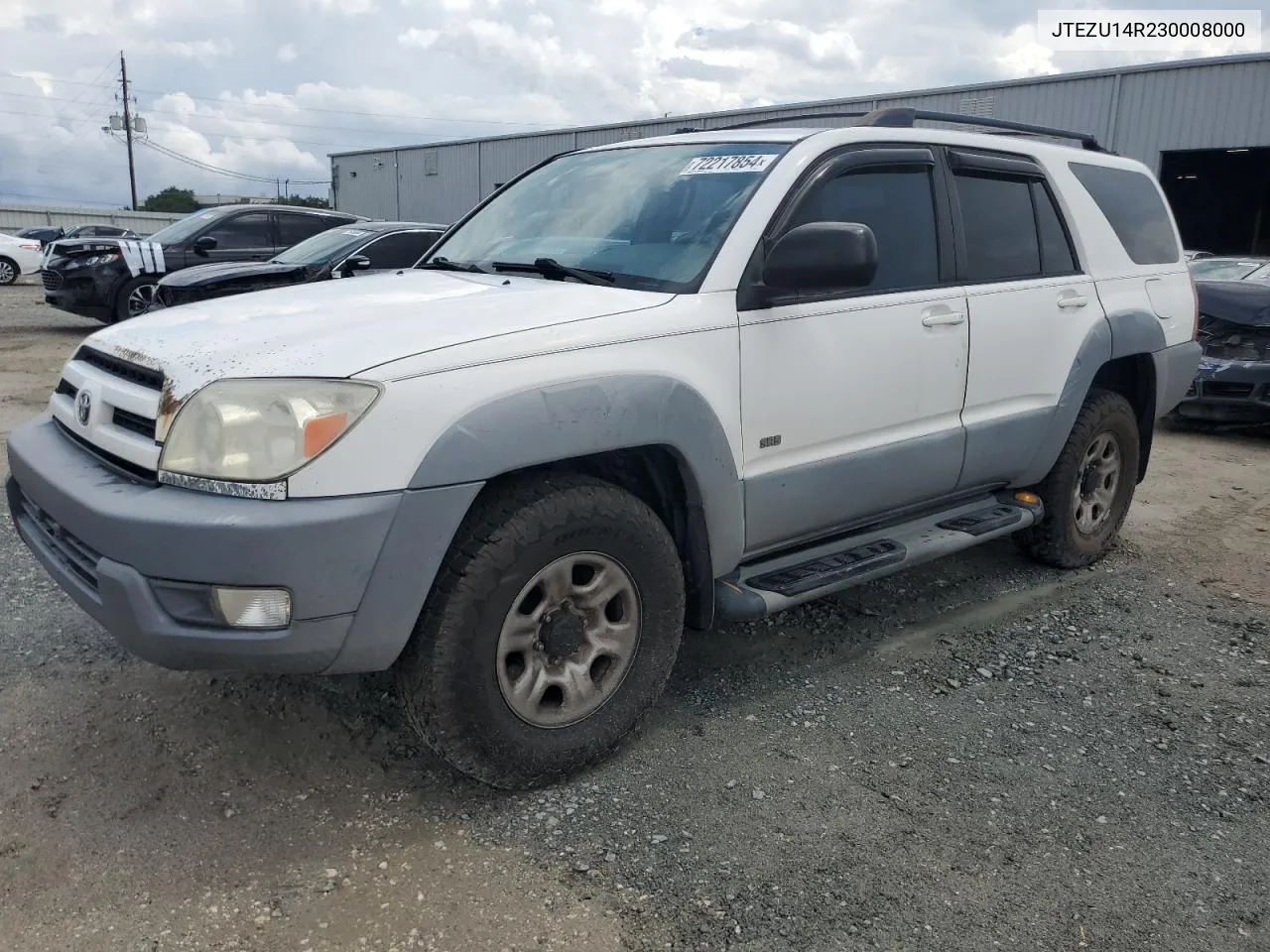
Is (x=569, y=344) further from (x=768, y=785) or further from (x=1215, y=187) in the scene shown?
(x=1215, y=187)

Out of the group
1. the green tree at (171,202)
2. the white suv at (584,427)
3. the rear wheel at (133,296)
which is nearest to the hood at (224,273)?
the rear wheel at (133,296)

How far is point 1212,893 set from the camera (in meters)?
2.50

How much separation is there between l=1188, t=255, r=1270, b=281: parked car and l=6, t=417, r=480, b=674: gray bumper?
338 inches

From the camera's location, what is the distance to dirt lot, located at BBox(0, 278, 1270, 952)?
2.33m

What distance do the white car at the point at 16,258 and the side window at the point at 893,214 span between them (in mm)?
21715

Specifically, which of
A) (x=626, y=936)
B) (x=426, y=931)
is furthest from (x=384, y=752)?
(x=626, y=936)

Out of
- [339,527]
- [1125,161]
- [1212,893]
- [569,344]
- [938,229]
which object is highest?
[1125,161]

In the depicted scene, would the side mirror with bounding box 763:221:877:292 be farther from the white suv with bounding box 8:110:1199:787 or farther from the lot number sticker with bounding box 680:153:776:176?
the lot number sticker with bounding box 680:153:776:176

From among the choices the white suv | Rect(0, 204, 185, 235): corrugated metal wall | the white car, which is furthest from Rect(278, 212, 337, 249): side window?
Rect(0, 204, 185, 235): corrugated metal wall

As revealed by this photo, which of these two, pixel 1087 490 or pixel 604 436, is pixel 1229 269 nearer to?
pixel 1087 490

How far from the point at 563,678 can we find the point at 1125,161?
402 centimetres

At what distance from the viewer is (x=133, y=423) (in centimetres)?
265

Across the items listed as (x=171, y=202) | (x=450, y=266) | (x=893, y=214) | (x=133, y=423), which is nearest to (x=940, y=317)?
(x=893, y=214)

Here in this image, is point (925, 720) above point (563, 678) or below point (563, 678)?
below
